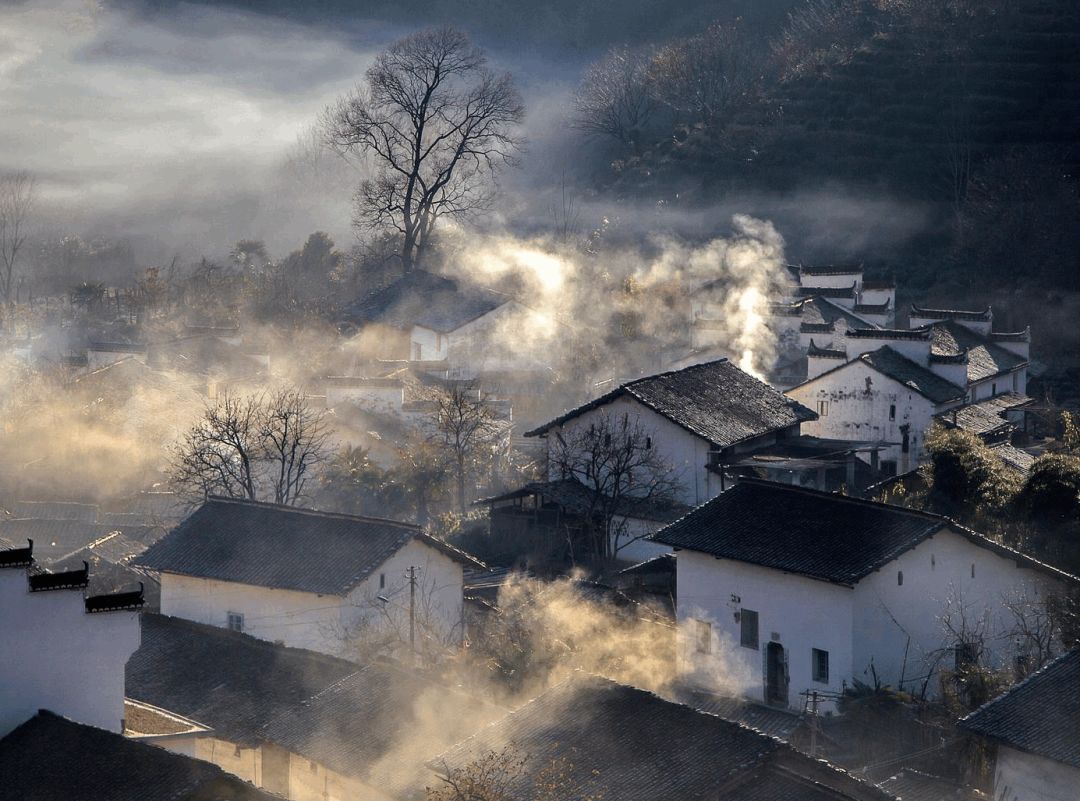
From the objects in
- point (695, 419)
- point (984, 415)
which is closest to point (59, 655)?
point (695, 419)

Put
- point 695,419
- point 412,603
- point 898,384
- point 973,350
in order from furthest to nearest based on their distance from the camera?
point 973,350 < point 898,384 < point 695,419 < point 412,603

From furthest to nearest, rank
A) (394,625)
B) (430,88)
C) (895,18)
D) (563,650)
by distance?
(895,18), (430,88), (394,625), (563,650)

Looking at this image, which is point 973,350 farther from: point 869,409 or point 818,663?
point 818,663

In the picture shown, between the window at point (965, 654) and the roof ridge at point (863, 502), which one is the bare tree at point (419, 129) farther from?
the window at point (965, 654)

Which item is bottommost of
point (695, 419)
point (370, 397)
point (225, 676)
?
point (225, 676)

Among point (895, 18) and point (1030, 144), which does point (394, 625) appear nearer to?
point (1030, 144)

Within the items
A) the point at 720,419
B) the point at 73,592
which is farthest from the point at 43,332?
the point at 73,592
